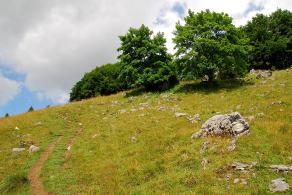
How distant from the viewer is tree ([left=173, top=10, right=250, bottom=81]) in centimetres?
4591

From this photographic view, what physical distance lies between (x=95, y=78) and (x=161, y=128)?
52.0 m

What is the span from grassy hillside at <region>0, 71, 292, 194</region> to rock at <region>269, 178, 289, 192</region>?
404 millimetres

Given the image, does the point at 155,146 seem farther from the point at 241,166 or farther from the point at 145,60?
the point at 145,60

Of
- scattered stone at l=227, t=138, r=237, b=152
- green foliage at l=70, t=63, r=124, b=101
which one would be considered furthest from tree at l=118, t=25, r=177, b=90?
scattered stone at l=227, t=138, r=237, b=152

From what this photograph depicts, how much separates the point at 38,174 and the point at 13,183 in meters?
2.22

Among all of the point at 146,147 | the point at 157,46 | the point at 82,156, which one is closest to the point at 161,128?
the point at 146,147

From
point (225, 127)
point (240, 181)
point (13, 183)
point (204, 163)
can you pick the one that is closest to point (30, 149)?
point (13, 183)

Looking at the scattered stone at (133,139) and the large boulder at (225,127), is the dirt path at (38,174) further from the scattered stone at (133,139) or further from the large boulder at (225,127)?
the large boulder at (225,127)

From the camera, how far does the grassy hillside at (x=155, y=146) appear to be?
1828 cm

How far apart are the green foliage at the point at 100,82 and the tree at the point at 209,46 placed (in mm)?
29020

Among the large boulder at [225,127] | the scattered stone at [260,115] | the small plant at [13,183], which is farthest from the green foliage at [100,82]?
the small plant at [13,183]

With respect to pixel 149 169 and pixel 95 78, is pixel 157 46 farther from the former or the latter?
pixel 149 169

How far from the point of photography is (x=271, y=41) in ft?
204

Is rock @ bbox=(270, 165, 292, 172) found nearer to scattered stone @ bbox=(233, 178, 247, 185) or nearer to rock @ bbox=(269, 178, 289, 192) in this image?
rock @ bbox=(269, 178, 289, 192)
